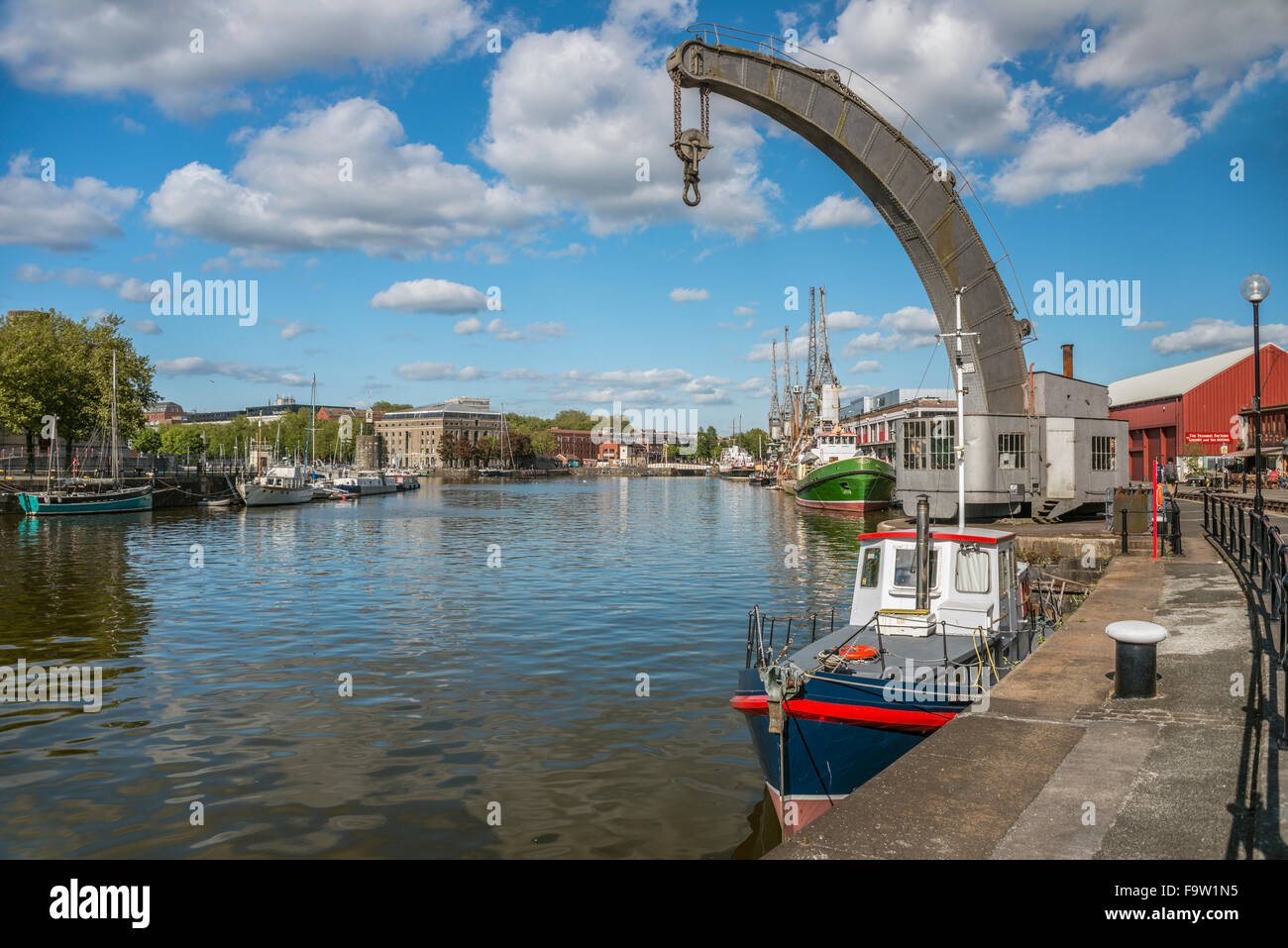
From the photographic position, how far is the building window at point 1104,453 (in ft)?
115

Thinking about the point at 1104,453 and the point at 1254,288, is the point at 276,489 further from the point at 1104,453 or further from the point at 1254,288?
the point at 1254,288

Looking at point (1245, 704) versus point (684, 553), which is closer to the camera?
point (1245, 704)

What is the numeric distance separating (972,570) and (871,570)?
156cm

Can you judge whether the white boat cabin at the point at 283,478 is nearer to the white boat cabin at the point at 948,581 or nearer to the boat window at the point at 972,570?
the white boat cabin at the point at 948,581

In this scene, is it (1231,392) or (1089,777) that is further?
(1231,392)

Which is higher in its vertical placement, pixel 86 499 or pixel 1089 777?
A: pixel 86 499

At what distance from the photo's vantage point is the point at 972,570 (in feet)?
43.0

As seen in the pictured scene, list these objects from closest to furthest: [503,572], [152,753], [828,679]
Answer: [828,679] → [152,753] → [503,572]

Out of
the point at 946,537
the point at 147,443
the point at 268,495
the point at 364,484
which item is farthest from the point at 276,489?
the point at 147,443

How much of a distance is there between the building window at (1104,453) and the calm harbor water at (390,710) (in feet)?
40.6
